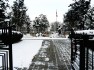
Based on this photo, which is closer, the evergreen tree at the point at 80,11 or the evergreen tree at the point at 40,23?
the evergreen tree at the point at 80,11

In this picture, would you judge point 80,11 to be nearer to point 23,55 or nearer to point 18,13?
point 18,13

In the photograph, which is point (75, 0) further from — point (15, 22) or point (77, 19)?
point (15, 22)

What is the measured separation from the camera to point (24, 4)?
2606 inches

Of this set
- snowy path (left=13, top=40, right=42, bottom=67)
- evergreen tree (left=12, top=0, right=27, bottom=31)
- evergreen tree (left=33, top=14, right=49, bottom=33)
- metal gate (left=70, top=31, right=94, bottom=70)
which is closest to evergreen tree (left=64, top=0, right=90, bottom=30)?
evergreen tree (left=12, top=0, right=27, bottom=31)

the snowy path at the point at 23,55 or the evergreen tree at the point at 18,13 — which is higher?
the evergreen tree at the point at 18,13

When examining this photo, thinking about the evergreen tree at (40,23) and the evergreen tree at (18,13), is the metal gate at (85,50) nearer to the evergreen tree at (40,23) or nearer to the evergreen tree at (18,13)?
the evergreen tree at (18,13)

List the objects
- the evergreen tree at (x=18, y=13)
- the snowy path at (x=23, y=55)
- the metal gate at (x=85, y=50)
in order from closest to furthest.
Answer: the metal gate at (x=85, y=50), the snowy path at (x=23, y=55), the evergreen tree at (x=18, y=13)

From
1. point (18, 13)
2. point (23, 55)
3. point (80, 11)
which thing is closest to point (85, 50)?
point (23, 55)

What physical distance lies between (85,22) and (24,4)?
19495 millimetres

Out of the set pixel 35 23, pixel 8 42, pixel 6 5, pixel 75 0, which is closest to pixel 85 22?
pixel 75 0

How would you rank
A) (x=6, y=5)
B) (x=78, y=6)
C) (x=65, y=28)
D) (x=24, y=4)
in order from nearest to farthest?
(x=6, y=5)
(x=78, y=6)
(x=24, y=4)
(x=65, y=28)

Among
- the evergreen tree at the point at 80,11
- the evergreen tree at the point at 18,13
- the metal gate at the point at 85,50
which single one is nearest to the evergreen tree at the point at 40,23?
the evergreen tree at the point at 18,13

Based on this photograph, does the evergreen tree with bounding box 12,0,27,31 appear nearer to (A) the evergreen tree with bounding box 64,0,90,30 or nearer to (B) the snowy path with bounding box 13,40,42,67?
(A) the evergreen tree with bounding box 64,0,90,30

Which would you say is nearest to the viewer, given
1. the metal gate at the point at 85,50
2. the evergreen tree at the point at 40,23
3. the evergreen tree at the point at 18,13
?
the metal gate at the point at 85,50
